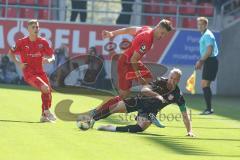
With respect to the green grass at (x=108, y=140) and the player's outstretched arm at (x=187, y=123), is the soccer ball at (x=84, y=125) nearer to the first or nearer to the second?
the green grass at (x=108, y=140)

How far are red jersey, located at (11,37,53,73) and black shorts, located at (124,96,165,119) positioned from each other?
2.38m

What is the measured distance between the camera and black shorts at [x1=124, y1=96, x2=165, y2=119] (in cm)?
1352

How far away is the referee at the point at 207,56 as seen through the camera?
1894 centimetres

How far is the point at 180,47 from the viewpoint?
29797mm

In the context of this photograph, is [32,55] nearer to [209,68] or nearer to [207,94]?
[207,94]

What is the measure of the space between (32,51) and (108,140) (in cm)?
377

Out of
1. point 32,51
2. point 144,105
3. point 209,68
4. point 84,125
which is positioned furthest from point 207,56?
point 84,125

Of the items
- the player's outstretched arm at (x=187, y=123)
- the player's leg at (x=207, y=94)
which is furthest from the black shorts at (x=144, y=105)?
the player's leg at (x=207, y=94)

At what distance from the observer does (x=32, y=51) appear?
1519 centimetres

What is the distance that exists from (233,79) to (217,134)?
15895 millimetres

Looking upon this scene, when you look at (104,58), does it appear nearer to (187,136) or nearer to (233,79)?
(233,79)

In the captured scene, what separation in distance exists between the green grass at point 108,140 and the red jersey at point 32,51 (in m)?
1.02

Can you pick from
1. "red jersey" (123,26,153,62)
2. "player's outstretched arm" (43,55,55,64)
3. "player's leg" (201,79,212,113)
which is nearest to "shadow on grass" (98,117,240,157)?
"red jersey" (123,26,153,62)

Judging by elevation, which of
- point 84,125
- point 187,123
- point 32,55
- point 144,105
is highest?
point 32,55
